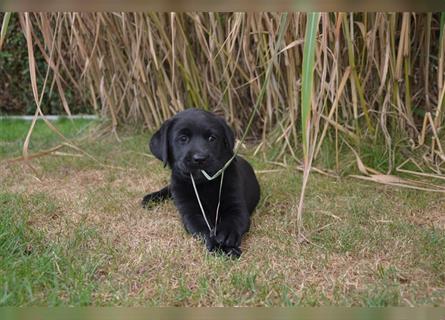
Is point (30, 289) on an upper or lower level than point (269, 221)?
upper

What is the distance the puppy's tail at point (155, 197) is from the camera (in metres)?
2.08

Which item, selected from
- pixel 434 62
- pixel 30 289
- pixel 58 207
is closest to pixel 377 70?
pixel 434 62

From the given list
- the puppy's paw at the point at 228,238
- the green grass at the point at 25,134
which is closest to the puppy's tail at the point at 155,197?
the puppy's paw at the point at 228,238

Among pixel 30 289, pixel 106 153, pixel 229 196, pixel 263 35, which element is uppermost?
pixel 263 35

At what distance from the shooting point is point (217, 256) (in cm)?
145

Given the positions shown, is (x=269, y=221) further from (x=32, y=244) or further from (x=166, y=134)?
(x=32, y=244)

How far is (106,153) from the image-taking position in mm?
3135

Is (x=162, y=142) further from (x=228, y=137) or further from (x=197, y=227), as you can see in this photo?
(x=197, y=227)

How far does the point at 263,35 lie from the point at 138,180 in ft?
3.12

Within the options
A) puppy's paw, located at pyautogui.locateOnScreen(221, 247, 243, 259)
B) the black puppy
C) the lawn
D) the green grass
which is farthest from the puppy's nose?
the green grass

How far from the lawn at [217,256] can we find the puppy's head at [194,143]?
218mm

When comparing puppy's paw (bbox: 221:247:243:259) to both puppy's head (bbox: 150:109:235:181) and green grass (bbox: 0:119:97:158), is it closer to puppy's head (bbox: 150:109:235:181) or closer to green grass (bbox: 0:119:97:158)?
puppy's head (bbox: 150:109:235:181)

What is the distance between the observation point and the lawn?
118 cm

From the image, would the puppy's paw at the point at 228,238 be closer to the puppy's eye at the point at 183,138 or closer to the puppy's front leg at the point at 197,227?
the puppy's front leg at the point at 197,227
